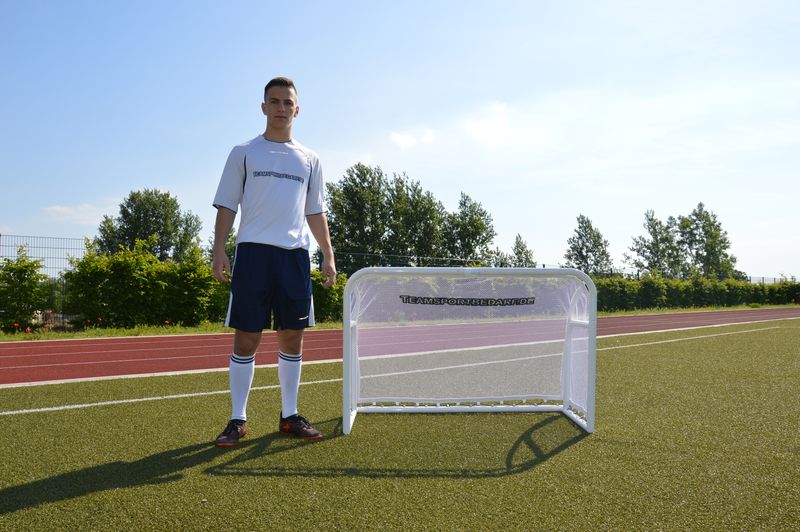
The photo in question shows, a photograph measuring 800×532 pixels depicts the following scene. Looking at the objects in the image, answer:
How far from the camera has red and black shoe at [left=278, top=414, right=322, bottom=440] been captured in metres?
3.58

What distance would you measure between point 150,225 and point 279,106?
191 ft

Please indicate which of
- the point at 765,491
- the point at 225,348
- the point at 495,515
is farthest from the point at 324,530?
the point at 225,348

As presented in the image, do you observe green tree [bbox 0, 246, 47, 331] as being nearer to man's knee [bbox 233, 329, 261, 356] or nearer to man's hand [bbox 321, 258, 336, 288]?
man's knee [bbox 233, 329, 261, 356]

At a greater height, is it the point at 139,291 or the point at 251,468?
the point at 139,291

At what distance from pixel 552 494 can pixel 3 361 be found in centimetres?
891

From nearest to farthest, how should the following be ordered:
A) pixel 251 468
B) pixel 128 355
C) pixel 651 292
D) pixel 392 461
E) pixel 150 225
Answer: pixel 251 468, pixel 392 461, pixel 128 355, pixel 651 292, pixel 150 225

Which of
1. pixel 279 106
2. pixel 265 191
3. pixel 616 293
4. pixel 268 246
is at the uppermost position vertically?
pixel 279 106

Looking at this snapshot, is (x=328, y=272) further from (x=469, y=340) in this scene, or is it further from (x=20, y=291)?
(x=20, y=291)

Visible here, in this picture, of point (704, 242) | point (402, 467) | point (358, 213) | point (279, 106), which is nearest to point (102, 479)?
point (402, 467)

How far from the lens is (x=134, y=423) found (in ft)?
12.8

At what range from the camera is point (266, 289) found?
3.52 meters

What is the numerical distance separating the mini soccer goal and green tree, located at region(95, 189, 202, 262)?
179ft

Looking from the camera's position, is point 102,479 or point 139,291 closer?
point 102,479

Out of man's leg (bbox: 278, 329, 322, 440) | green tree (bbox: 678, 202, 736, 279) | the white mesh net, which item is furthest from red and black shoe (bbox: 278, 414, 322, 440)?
green tree (bbox: 678, 202, 736, 279)
